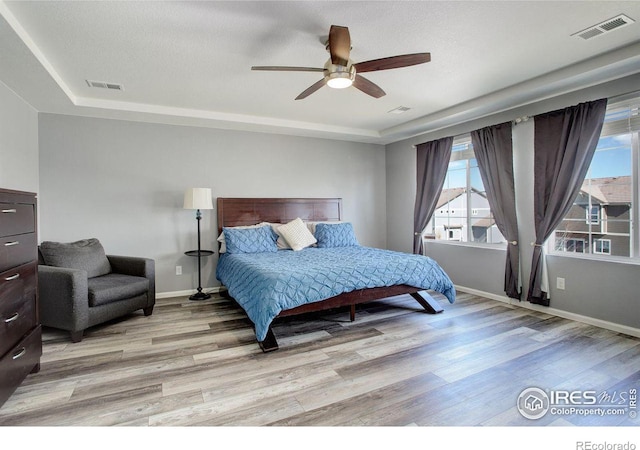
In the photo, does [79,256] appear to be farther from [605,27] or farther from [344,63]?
[605,27]

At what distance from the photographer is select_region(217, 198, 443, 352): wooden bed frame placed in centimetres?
322

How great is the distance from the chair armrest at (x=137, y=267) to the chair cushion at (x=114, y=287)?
0.06m

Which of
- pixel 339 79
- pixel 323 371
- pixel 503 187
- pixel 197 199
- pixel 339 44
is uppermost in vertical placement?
pixel 339 44

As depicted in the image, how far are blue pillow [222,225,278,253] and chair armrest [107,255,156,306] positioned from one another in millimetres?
960

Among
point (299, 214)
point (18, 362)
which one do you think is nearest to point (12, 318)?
point (18, 362)

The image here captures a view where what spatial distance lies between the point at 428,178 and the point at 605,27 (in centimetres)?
274

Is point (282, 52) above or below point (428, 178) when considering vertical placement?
above

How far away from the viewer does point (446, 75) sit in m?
3.13

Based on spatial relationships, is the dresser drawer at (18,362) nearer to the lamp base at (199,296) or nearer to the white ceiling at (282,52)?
the lamp base at (199,296)

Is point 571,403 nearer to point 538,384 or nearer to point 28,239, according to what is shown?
point 538,384

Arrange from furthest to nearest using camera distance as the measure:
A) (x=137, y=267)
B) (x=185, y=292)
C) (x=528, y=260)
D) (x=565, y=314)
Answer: (x=185, y=292), (x=528, y=260), (x=137, y=267), (x=565, y=314)

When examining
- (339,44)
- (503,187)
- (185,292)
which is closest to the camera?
(339,44)

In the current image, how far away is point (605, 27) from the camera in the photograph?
231 cm
